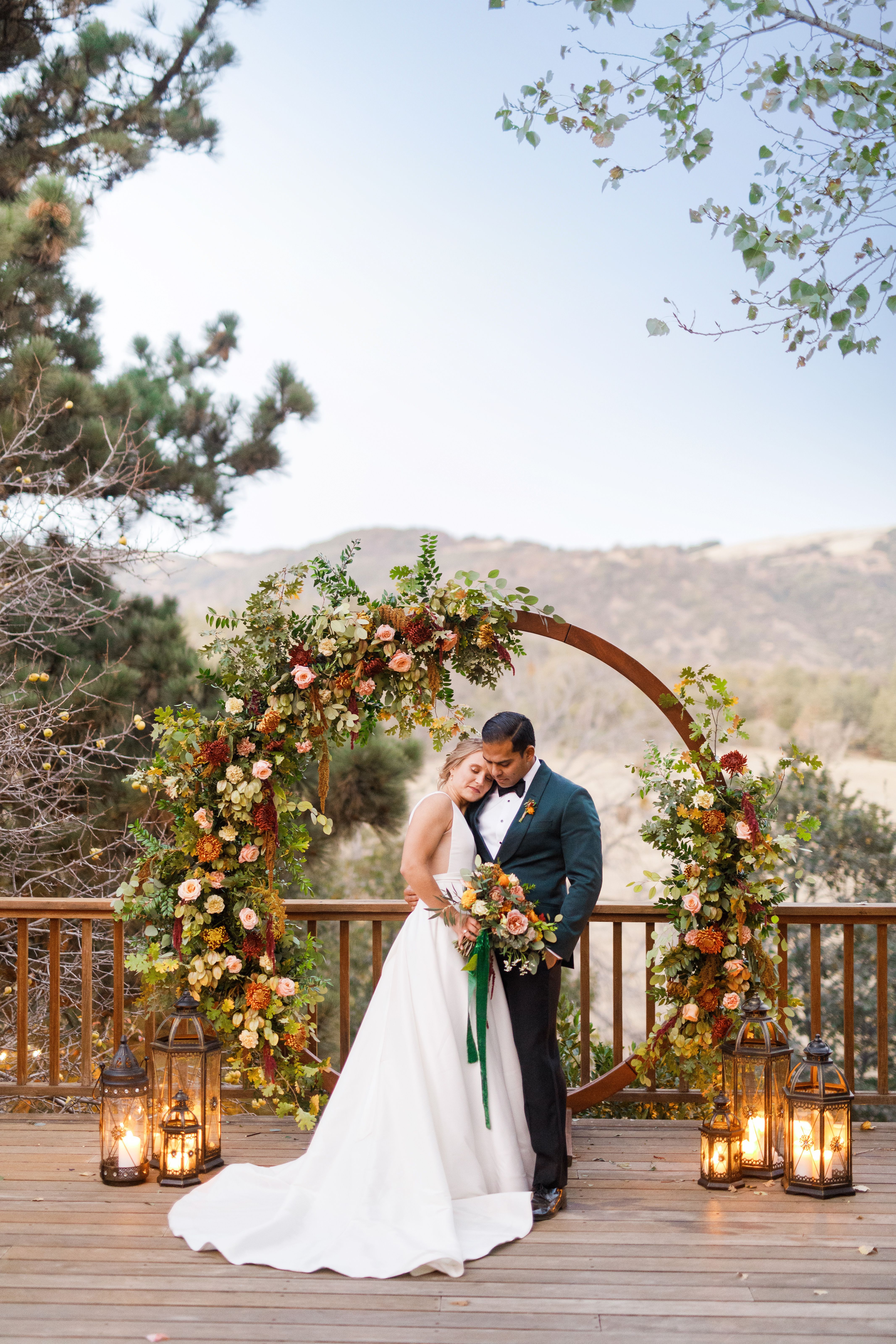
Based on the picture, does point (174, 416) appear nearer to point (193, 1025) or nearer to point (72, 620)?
point (72, 620)

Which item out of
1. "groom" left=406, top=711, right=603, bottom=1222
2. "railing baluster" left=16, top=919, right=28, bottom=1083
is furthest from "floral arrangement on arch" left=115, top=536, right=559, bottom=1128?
"railing baluster" left=16, top=919, right=28, bottom=1083

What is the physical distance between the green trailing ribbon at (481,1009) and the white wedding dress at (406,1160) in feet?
0.09

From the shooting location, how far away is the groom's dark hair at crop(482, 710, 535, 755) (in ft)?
10.7

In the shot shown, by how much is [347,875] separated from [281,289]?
12252mm

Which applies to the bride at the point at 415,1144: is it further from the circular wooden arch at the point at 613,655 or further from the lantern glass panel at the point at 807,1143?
the lantern glass panel at the point at 807,1143

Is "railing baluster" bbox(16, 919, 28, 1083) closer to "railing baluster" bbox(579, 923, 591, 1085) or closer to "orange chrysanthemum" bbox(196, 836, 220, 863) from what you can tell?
"orange chrysanthemum" bbox(196, 836, 220, 863)

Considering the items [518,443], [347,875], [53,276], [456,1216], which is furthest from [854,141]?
[518,443]

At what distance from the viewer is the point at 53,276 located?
7.35 m

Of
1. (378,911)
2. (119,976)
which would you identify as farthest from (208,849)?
(119,976)

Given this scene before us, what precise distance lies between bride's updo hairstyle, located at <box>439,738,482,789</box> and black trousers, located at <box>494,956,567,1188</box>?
62 cm

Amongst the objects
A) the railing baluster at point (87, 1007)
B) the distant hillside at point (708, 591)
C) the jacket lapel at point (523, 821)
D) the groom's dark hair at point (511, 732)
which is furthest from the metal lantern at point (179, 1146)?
the distant hillside at point (708, 591)

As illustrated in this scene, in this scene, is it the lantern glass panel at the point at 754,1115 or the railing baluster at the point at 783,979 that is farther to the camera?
the railing baluster at the point at 783,979

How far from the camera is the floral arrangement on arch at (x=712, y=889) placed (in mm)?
3773

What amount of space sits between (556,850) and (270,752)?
1.19m
